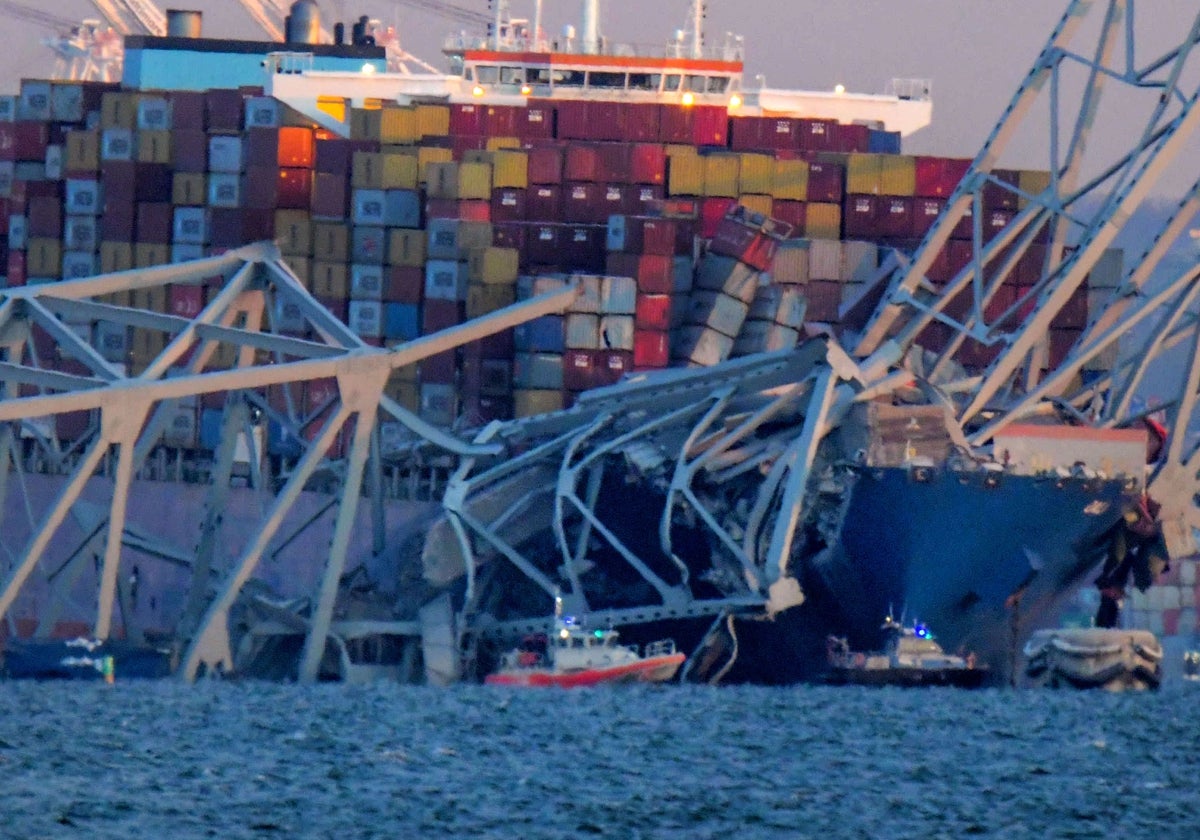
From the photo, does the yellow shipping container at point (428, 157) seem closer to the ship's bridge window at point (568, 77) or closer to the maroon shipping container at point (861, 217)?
the ship's bridge window at point (568, 77)

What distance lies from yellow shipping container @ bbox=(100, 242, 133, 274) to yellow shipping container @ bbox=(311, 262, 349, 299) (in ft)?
19.1

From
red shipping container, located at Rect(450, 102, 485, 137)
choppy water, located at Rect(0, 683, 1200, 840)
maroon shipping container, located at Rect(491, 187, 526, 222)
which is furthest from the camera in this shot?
red shipping container, located at Rect(450, 102, 485, 137)

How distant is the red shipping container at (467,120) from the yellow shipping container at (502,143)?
107 cm

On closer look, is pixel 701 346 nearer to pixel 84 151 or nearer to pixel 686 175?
pixel 686 175

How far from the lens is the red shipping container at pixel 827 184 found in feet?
A: 216

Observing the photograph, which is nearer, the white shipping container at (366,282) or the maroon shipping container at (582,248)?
the maroon shipping container at (582,248)

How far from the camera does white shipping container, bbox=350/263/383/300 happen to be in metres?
66.6

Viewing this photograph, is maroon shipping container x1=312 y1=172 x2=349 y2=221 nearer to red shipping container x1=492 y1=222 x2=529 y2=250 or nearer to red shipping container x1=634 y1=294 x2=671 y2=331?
red shipping container x1=492 y1=222 x2=529 y2=250

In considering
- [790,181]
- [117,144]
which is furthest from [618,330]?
[117,144]

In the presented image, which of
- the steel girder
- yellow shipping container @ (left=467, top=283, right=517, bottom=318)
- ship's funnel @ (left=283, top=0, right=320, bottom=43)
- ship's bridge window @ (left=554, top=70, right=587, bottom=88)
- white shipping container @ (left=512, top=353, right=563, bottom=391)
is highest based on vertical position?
ship's funnel @ (left=283, top=0, right=320, bottom=43)

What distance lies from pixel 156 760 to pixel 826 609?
12.3 metres

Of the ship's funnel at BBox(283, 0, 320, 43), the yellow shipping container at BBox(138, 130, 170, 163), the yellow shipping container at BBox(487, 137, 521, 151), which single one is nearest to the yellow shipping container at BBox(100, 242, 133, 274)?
the yellow shipping container at BBox(138, 130, 170, 163)

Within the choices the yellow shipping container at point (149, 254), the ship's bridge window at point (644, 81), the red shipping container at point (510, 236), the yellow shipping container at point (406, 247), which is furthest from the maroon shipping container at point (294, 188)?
the ship's bridge window at point (644, 81)

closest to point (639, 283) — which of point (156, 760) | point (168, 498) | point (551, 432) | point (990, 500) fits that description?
point (551, 432)
